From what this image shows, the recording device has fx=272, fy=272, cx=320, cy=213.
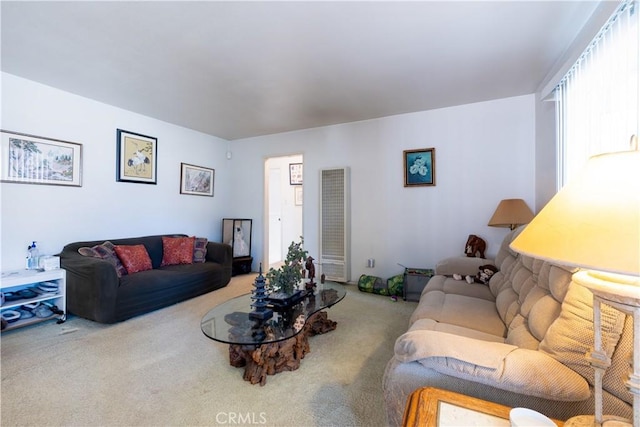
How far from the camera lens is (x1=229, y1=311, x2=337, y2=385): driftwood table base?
174 centimetres

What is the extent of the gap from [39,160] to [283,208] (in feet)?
12.9

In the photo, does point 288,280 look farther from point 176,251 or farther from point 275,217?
point 275,217

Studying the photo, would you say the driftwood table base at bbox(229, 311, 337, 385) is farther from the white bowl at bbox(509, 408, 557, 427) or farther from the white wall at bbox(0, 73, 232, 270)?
the white wall at bbox(0, 73, 232, 270)

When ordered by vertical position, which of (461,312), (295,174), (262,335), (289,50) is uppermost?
(289,50)

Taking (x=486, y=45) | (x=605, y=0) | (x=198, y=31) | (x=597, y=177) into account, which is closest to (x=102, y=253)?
(x=198, y=31)

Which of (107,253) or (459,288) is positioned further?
(107,253)

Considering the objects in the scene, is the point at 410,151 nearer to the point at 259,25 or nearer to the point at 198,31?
the point at 259,25

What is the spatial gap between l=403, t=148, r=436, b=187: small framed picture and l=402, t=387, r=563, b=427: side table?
9.83 ft

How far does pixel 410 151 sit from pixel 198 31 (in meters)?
2.71

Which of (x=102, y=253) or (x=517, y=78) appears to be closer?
(x=517, y=78)

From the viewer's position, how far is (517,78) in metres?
2.66

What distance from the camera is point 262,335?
1.69m

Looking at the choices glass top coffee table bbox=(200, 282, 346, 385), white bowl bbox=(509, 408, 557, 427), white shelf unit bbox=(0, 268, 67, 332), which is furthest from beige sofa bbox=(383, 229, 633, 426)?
white shelf unit bbox=(0, 268, 67, 332)

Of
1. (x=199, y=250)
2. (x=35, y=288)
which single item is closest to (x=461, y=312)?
(x=199, y=250)
